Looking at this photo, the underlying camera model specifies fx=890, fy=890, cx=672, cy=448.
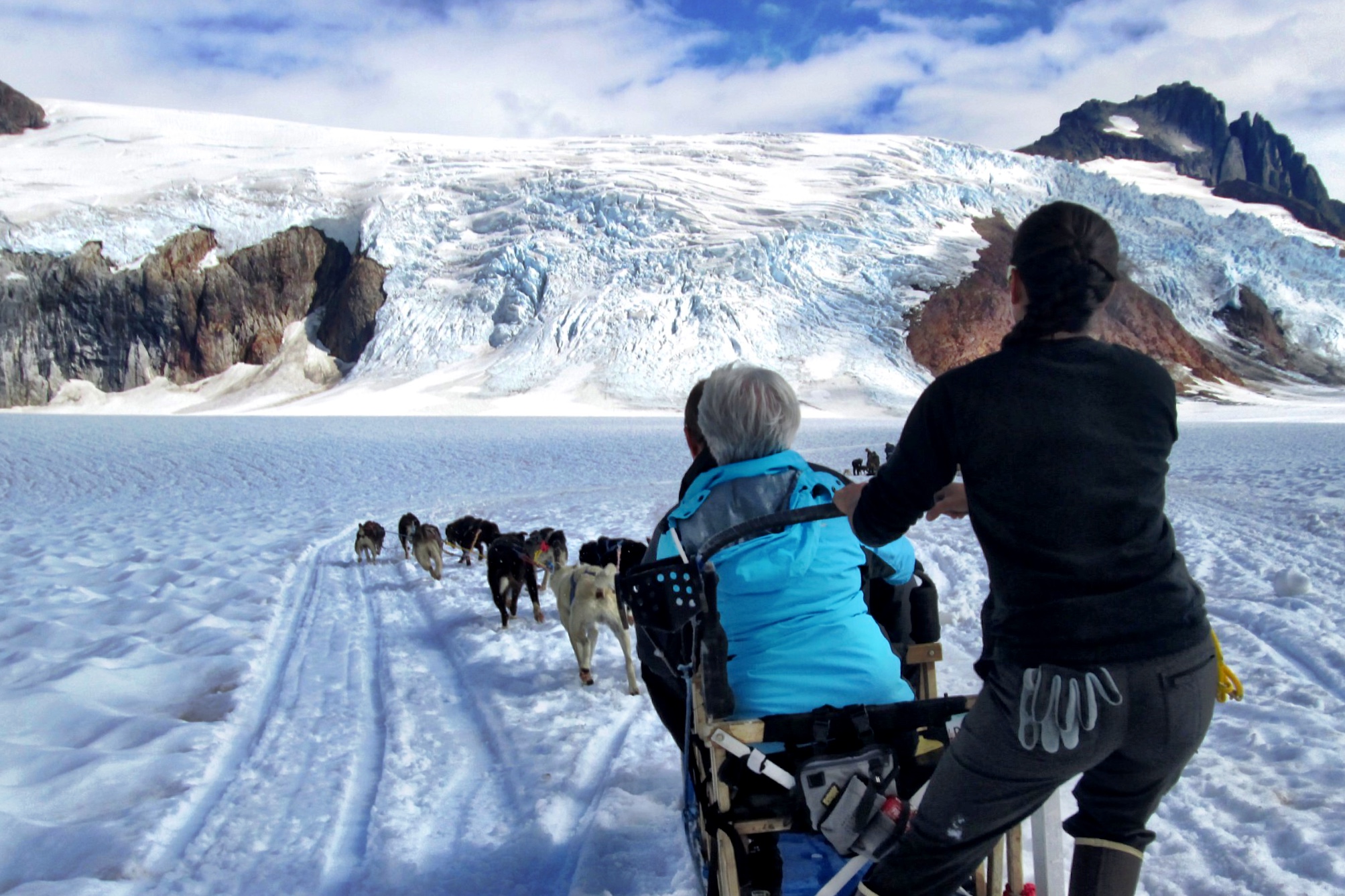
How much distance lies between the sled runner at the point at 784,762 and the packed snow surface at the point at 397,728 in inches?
33.6

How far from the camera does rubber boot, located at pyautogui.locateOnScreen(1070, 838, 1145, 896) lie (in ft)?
5.22

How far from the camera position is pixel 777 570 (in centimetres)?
204

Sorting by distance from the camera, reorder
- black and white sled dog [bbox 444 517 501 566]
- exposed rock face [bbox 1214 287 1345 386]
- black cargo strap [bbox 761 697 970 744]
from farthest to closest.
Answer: exposed rock face [bbox 1214 287 1345 386] < black and white sled dog [bbox 444 517 501 566] < black cargo strap [bbox 761 697 970 744]

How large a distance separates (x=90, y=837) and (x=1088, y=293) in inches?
141

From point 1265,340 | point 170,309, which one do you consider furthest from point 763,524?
point 170,309

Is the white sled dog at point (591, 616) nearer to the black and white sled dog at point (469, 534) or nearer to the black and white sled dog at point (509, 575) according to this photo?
the black and white sled dog at point (509, 575)

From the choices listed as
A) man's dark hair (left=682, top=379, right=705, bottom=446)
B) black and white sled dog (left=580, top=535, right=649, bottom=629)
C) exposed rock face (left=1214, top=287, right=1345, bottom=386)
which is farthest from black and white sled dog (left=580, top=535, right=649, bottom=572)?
exposed rock face (left=1214, top=287, right=1345, bottom=386)

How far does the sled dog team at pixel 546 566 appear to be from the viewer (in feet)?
15.7

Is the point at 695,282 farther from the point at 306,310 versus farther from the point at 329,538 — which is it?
the point at 329,538

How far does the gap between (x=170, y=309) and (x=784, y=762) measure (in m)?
60.6

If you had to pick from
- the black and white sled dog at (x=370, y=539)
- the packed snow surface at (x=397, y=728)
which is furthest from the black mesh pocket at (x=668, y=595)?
the black and white sled dog at (x=370, y=539)

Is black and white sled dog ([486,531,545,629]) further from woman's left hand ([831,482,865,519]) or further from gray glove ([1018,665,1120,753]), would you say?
gray glove ([1018,665,1120,753])

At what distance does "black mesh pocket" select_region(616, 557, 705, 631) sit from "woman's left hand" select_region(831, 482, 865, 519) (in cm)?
40

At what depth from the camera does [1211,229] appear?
4878 cm
